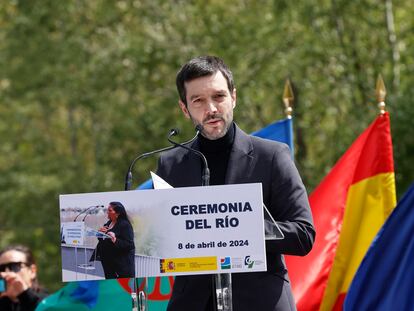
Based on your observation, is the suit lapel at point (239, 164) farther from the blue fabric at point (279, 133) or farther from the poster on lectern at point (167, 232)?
the blue fabric at point (279, 133)

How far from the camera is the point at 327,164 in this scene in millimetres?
15117

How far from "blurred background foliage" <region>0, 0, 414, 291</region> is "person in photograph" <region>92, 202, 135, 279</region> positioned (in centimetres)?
756

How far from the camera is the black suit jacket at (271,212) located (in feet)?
12.7

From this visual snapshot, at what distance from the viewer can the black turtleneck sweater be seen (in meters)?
4.07

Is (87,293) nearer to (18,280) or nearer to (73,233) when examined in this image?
(18,280)

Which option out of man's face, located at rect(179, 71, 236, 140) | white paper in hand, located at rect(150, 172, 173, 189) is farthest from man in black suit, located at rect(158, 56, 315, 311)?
white paper in hand, located at rect(150, 172, 173, 189)

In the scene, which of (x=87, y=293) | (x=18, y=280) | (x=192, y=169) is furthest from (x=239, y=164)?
(x=18, y=280)

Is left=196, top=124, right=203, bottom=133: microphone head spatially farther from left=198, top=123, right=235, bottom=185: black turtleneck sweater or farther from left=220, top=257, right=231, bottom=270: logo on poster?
left=220, top=257, right=231, bottom=270: logo on poster

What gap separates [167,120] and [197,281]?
42.7 feet

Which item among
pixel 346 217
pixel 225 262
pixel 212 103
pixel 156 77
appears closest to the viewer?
pixel 225 262

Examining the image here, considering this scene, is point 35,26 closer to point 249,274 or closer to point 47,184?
point 47,184

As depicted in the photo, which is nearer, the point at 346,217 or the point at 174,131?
the point at 174,131

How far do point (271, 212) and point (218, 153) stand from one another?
0.31m

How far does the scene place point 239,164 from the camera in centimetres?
403
